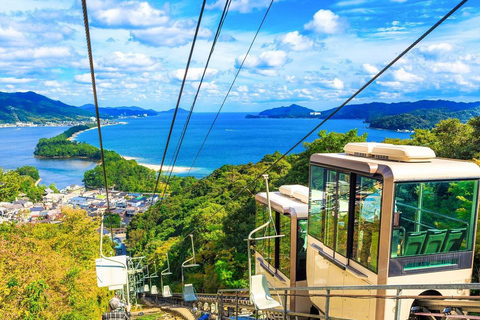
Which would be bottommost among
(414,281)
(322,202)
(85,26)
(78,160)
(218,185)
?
(78,160)

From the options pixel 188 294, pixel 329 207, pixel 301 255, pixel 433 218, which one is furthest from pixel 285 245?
pixel 188 294

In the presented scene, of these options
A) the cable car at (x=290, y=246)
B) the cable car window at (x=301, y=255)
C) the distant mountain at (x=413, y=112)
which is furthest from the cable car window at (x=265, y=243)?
the distant mountain at (x=413, y=112)

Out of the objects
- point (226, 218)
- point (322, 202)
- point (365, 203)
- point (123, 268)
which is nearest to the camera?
point (365, 203)

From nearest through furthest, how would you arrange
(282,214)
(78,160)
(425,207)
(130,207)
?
(425,207), (282,214), (130,207), (78,160)

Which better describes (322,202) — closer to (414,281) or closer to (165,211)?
(414,281)

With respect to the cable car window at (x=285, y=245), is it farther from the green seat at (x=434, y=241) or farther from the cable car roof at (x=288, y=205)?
the green seat at (x=434, y=241)

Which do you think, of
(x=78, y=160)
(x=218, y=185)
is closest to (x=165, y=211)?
(x=218, y=185)

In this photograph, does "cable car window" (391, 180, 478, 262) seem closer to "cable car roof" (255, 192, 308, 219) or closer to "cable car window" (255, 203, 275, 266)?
"cable car roof" (255, 192, 308, 219)
